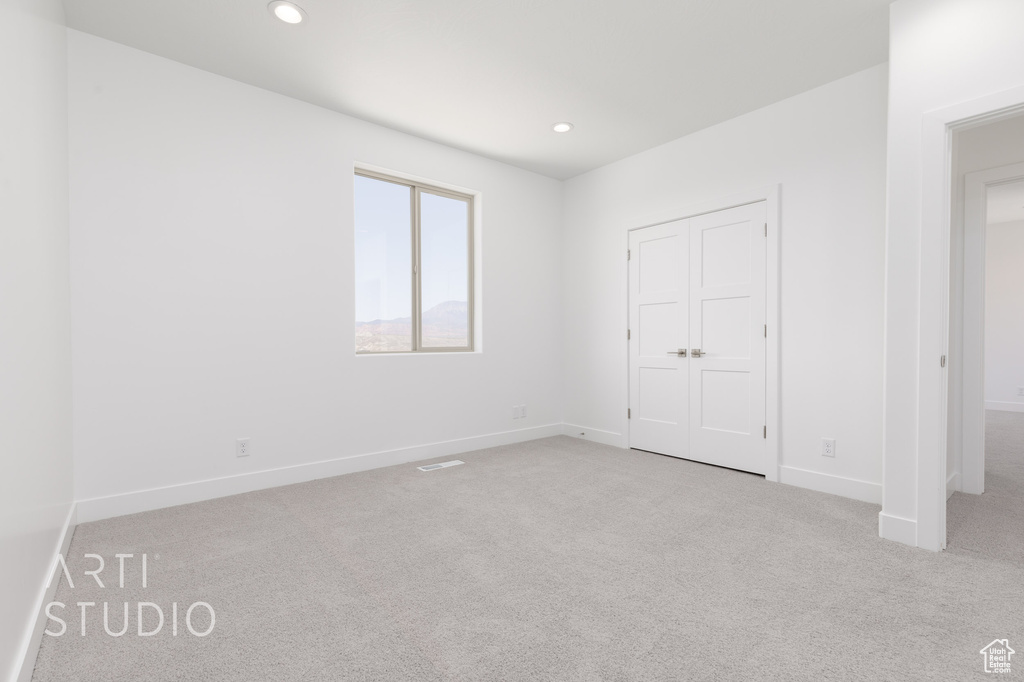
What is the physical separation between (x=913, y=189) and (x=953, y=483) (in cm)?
227

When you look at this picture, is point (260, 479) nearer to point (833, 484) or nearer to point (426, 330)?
point (426, 330)

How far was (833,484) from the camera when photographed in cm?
327

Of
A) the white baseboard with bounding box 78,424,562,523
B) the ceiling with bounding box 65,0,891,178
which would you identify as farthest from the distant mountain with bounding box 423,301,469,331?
the ceiling with bounding box 65,0,891,178

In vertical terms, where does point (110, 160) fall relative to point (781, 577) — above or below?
above

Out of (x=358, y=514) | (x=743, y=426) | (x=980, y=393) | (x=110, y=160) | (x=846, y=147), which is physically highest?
(x=846, y=147)

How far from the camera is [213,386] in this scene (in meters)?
3.21

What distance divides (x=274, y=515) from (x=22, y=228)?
191cm

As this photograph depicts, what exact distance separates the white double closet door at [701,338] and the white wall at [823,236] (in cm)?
21

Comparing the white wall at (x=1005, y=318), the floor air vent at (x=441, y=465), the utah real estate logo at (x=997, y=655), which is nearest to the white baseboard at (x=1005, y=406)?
the white wall at (x=1005, y=318)

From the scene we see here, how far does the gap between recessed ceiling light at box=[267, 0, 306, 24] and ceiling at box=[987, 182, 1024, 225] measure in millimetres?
6757

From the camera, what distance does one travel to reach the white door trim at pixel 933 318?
2.35 metres

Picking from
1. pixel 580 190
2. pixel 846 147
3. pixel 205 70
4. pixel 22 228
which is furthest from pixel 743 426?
pixel 205 70

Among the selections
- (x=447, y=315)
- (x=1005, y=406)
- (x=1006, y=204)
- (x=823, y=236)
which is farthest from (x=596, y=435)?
(x=1005, y=406)

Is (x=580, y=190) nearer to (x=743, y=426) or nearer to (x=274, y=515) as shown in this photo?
(x=743, y=426)
